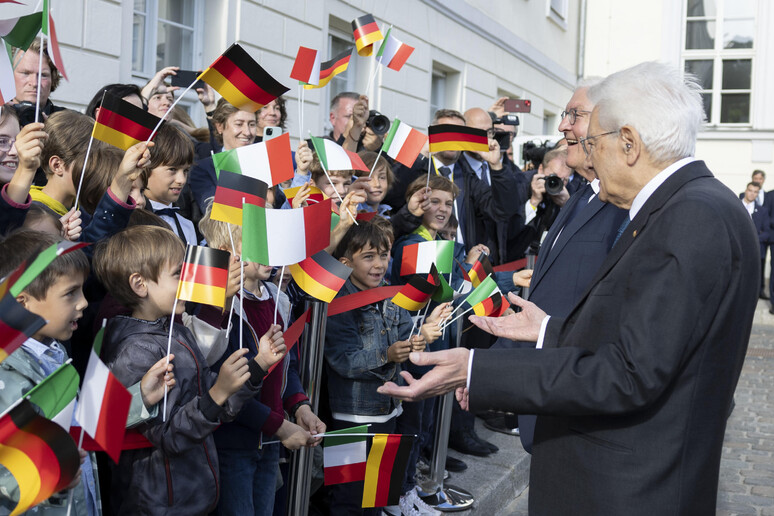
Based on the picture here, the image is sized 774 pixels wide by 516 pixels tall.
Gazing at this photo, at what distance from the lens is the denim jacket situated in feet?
11.8

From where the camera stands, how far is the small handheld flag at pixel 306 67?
3939 mm

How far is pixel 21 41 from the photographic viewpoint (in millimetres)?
2990

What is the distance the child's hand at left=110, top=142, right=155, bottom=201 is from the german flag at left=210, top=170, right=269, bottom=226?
0.33 m

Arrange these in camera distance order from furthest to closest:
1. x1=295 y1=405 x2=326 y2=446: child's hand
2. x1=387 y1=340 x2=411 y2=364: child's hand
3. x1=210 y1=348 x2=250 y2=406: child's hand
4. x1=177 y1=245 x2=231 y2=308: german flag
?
x1=387 y1=340 x2=411 y2=364: child's hand
x1=295 y1=405 x2=326 y2=446: child's hand
x1=177 y1=245 x2=231 y2=308: german flag
x1=210 y1=348 x2=250 y2=406: child's hand

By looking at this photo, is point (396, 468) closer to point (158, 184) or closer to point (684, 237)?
point (158, 184)

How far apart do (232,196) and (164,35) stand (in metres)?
5.20

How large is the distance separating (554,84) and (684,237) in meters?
18.4

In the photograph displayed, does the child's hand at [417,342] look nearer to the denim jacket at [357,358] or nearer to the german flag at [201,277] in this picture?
the denim jacket at [357,358]

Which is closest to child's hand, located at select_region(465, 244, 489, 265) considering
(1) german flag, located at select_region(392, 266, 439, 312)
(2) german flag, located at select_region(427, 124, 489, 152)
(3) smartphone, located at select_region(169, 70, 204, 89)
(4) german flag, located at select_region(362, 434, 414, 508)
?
(2) german flag, located at select_region(427, 124, 489, 152)

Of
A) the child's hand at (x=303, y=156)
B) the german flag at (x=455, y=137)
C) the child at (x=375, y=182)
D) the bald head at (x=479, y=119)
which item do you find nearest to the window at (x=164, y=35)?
the bald head at (x=479, y=119)

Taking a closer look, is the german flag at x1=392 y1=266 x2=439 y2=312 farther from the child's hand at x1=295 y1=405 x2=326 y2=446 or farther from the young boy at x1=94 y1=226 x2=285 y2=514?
the young boy at x1=94 y1=226 x2=285 y2=514

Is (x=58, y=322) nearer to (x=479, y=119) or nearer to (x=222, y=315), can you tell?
(x=222, y=315)

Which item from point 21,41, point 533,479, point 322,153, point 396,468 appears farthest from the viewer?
point 322,153

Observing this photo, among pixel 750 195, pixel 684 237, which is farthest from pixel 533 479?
pixel 750 195
